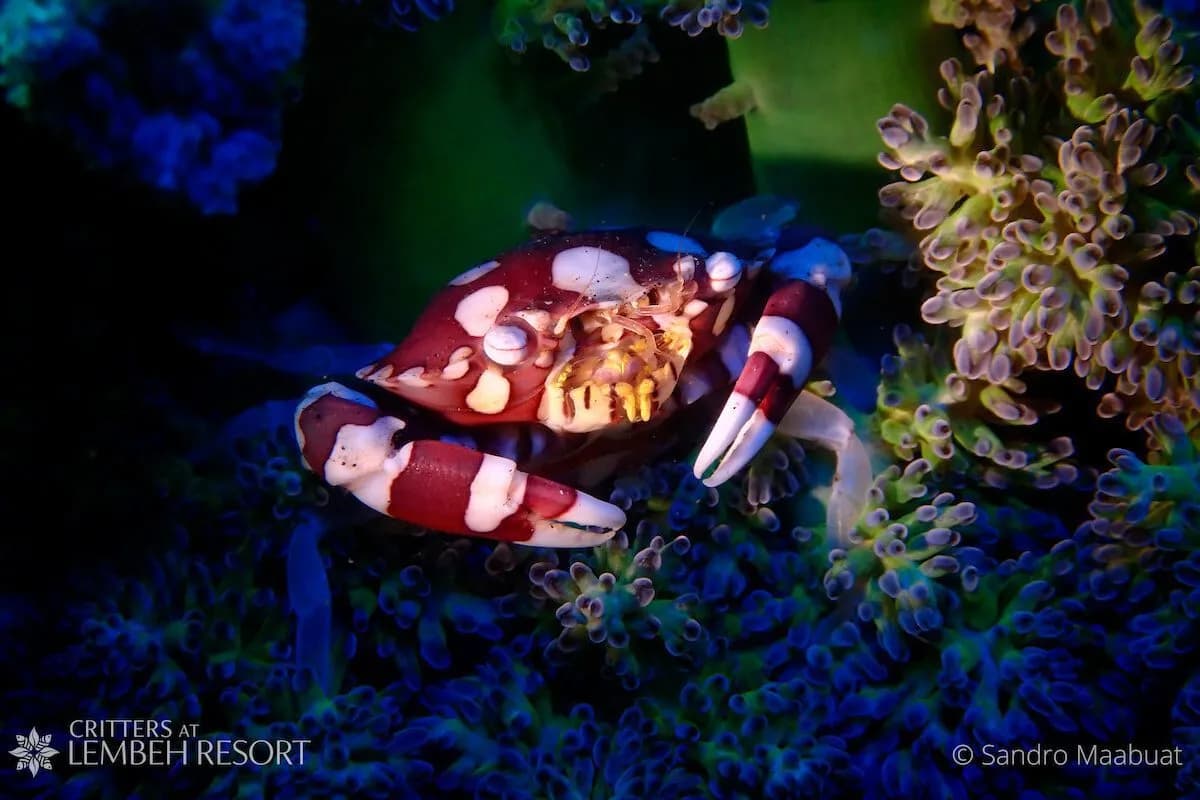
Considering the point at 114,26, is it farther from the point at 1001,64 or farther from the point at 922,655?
the point at 922,655

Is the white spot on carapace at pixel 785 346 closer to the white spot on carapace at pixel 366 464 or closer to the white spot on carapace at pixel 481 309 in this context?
the white spot on carapace at pixel 481 309

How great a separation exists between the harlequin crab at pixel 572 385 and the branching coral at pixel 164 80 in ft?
2.38

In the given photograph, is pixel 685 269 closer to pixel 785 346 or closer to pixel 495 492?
pixel 785 346

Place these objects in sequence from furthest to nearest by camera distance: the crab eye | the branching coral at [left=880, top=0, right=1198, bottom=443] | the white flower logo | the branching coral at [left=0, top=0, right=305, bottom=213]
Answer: the crab eye, the branching coral at [left=880, top=0, right=1198, bottom=443], the white flower logo, the branching coral at [left=0, top=0, right=305, bottom=213]

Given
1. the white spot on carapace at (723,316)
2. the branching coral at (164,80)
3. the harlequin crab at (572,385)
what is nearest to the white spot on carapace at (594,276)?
the harlequin crab at (572,385)

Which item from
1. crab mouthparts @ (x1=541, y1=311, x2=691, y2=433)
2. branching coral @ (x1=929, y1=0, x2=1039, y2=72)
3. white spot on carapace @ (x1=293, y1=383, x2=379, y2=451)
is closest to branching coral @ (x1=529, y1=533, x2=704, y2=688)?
crab mouthparts @ (x1=541, y1=311, x2=691, y2=433)

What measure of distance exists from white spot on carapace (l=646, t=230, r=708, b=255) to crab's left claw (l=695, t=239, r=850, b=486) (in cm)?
28

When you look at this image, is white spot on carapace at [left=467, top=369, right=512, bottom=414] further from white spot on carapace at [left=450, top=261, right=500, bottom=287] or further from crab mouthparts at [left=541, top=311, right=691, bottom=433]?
white spot on carapace at [left=450, top=261, right=500, bottom=287]

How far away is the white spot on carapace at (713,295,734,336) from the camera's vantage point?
8.73ft

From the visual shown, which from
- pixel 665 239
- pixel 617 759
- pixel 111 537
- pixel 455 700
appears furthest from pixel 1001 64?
pixel 111 537

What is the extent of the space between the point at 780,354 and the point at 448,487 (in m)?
1.02

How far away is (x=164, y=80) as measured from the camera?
1.91 m

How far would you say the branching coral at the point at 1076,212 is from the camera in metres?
2.23

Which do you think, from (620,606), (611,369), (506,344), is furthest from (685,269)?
(620,606)
